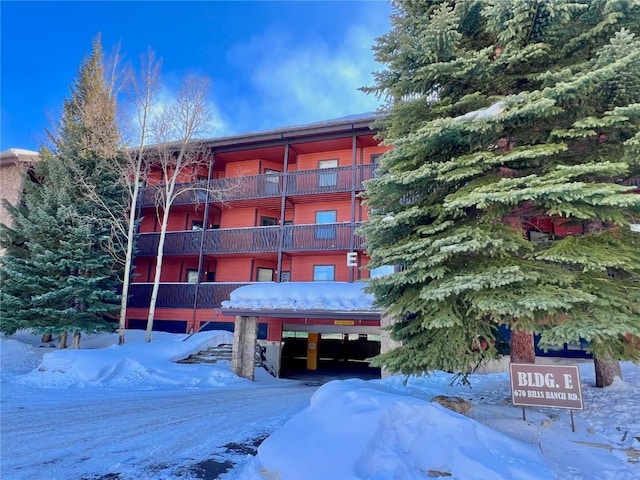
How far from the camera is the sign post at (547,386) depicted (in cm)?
523

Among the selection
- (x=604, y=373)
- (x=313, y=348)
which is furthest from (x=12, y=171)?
(x=604, y=373)

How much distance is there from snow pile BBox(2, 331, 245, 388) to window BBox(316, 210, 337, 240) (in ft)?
20.2

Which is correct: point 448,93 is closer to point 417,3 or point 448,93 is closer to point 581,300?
point 417,3

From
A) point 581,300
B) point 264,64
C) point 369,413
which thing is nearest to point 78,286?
point 369,413

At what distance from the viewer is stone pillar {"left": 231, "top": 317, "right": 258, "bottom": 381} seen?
12961 millimetres

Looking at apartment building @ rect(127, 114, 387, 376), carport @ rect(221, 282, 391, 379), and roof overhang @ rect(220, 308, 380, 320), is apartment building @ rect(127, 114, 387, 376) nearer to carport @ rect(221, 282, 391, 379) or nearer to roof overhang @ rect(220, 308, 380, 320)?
carport @ rect(221, 282, 391, 379)

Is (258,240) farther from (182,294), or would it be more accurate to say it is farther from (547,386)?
(547,386)

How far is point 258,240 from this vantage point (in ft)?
55.3

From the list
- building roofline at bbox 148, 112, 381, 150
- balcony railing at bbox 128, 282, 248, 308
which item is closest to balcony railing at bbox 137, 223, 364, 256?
balcony railing at bbox 128, 282, 248, 308

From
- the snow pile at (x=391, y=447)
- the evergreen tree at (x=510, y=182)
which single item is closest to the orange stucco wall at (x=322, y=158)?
the evergreen tree at (x=510, y=182)

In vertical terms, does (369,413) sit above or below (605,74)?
below

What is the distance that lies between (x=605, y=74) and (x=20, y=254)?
1828 centimetres

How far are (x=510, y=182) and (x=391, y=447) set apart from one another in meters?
3.88

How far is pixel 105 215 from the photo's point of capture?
50.8ft
